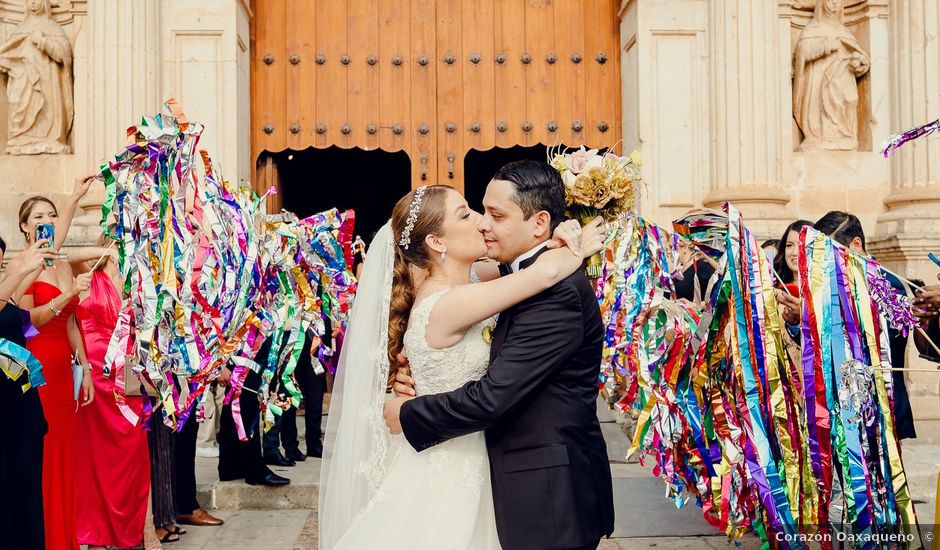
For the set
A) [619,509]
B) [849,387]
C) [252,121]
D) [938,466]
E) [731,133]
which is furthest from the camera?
[252,121]

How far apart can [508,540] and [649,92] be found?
20.8 feet

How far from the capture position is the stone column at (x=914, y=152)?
801 cm

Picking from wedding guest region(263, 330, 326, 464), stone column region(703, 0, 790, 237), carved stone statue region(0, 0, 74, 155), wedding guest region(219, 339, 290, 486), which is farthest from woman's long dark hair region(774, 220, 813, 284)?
carved stone statue region(0, 0, 74, 155)

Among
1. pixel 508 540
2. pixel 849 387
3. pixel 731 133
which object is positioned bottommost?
pixel 508 540

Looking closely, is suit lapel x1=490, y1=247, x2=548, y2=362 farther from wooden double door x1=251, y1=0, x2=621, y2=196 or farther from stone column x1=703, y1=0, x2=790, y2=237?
wooden double door x1=251, y1=0, x2=621, y2=196

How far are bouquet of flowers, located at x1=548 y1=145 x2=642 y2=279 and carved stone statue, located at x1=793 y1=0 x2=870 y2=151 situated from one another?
18.2 ft

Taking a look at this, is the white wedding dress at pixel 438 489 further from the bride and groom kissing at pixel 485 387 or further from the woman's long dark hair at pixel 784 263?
the woman's long dark hair at pixel 784 263

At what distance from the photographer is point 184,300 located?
4738 mm

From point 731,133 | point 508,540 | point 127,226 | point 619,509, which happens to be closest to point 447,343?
point 508,540

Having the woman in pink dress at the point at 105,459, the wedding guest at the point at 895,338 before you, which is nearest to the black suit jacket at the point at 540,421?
the wedding guest at the point at 895,338

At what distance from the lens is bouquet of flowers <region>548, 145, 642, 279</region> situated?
352 centimetres

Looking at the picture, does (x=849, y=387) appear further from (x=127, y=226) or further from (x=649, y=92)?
(x=649, y=92)

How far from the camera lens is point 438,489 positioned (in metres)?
3.00

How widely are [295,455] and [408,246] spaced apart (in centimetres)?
451
